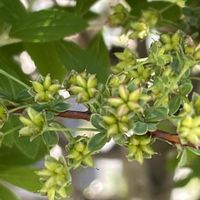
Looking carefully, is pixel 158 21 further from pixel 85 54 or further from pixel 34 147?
pixel 34 147

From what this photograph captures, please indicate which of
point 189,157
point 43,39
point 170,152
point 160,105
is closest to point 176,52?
point 160,105

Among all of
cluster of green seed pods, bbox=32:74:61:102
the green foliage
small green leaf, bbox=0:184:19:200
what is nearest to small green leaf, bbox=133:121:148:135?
the green foliage

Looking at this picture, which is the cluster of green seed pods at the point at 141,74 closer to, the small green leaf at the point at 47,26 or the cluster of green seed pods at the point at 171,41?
the cluster of green seed pods at the point at 171,41

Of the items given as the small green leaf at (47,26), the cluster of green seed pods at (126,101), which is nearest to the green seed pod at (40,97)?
the cluster of green seed pods at (126,101)

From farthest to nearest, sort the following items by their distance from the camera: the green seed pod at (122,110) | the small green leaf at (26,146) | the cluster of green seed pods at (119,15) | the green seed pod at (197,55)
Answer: the cluster of green seed pods at (119,15)
the small green leaf at (26,146)
the green seed pod at (197,55)
the green seed pod at (122,110)

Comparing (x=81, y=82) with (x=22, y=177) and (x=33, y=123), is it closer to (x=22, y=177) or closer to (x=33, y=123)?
(x=33, y=123)

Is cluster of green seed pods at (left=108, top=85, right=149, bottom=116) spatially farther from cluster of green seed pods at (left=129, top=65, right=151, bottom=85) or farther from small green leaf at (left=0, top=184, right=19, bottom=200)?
small green leaf at (left=0, top=184, right=19, bottom=200)
